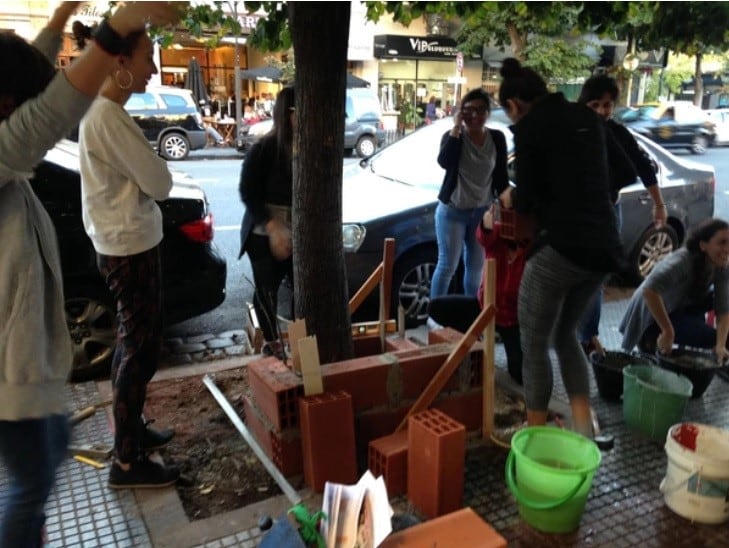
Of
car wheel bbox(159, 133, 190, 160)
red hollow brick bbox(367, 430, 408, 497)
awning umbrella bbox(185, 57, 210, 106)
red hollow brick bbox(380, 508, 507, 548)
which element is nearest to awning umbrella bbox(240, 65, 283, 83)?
awning umbrella bbox(185, 57, 210, 106)

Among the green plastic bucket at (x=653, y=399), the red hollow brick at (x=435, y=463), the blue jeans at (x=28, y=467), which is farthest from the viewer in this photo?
the green plastic bucket at (x=653, y=399)

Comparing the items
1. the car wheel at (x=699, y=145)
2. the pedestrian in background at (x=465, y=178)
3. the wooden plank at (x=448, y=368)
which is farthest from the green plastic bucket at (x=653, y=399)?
the car wheel at (x=699, y=145)

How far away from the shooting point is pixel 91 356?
4.27 metres

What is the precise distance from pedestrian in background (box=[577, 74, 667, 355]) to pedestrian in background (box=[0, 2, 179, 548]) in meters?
3.07

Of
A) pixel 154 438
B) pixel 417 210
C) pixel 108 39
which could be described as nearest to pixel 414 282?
pixel 417 210

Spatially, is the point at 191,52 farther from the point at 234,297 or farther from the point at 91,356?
the point at 91,356

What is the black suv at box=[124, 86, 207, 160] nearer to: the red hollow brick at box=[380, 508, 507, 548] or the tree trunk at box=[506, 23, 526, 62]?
the tree trunk at box=[506, 23, 526, 62]

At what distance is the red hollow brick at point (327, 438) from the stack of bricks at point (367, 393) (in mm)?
84

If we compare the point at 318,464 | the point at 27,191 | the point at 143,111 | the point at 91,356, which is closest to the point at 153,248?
the point at 27,191

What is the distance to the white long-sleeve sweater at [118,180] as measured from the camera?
101 inches

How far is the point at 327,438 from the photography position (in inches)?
115

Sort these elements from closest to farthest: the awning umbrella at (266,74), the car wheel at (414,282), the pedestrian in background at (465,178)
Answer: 1. the pedestrian in background at (465,178)
2. the car wheel at (414,282)
3. the awning umbrella at (266,74)

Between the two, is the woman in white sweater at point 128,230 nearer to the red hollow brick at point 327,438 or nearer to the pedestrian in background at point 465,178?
the red hollow brick at point 327,438

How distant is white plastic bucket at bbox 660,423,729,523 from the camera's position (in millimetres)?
2717
